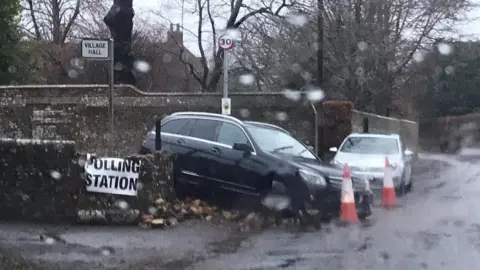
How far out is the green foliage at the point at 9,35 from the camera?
2470 centimetres

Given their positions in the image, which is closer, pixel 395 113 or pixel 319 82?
pixel 319 82

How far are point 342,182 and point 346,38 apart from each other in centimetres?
2073

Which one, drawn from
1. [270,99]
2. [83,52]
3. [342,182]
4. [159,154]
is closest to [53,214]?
[159,154]

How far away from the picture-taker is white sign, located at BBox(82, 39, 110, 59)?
44.3 ft

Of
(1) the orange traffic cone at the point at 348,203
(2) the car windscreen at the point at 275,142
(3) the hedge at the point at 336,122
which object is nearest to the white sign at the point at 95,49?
(2) the car windscreen at the point at 275,142

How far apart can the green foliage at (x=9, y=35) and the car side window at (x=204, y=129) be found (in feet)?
40.0

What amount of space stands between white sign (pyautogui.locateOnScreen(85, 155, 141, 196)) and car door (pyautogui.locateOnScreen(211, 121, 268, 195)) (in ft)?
5.44

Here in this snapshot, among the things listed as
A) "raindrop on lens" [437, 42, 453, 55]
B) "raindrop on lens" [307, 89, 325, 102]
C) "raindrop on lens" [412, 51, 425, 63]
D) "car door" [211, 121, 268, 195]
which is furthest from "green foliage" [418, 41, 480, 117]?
"car door" [211, 121, 268, 195]

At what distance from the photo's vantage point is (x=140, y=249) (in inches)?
399

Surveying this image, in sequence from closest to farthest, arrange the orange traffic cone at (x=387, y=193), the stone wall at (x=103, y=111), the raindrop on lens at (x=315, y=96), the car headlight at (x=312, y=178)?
the car headlight at (x=312, y=178) → the orange traffic cone at (x=387, y=193) → the stone wall at (x=103, y=111) → the raindrop on lens at (x=315, y=96)

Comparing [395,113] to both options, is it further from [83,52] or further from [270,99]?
[83,52]

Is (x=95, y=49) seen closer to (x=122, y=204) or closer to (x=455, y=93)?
(x=122, y=204)

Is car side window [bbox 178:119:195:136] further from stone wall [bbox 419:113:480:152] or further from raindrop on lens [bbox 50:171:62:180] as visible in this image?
stone wall [bbox 419:113:480:152]

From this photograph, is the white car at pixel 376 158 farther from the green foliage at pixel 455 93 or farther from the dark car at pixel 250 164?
the green foliage at pixel 455 93
